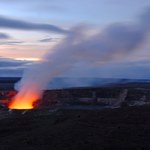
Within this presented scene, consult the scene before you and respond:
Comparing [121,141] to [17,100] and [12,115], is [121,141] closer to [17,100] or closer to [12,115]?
[12,115]

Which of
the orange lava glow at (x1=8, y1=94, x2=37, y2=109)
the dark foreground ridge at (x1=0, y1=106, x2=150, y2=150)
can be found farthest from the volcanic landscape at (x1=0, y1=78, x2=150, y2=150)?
the orange lava glow at (x1=8, y1=94, x2=37, y2=109)

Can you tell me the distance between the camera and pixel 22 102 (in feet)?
161

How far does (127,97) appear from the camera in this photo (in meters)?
60.3

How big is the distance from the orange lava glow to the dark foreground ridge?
9636 mm

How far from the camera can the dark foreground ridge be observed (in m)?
23.5

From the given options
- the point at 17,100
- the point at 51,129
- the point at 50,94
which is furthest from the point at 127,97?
the point at 51,129

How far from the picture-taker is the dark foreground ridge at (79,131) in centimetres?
2350

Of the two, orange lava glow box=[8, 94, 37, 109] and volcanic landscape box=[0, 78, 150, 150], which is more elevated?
orange lava glow box=[8, 94, 37, 109]

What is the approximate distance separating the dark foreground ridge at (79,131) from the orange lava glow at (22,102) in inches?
379

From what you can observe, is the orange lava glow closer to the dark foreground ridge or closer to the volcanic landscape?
the volcanic landscape

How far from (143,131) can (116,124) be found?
3.43 metres

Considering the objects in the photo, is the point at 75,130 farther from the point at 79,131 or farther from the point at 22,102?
the point at 22,102

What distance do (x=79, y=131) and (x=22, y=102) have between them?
22.6 m

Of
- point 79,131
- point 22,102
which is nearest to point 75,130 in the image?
point 79,131
